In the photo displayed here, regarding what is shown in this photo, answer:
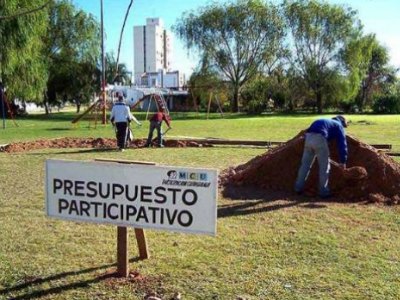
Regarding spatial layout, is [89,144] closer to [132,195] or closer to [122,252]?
[122,252]

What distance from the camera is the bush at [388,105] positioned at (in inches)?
2392

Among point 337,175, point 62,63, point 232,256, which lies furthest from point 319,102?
point 232,256

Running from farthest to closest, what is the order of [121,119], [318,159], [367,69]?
[367,69], [121,119], [318,159]

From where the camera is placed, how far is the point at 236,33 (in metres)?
53.6

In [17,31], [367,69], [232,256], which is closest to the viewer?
[232,256]

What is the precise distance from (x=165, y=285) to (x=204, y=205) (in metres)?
0.95

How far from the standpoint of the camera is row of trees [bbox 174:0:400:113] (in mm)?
53656

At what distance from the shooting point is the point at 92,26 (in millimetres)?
45719

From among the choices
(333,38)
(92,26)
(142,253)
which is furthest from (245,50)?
(142,253)

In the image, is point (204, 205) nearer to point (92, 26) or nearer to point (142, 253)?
point (142, 253)

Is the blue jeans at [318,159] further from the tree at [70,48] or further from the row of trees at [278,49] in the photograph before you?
the row of trees at [278,49]

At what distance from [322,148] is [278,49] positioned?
48.0 meters

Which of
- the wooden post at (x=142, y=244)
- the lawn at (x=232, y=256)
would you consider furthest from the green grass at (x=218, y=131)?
the wooden post at (x=142, y=244)

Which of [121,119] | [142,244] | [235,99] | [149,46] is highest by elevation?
[149,46]
